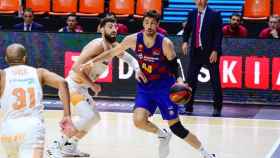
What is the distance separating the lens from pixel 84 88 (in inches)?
318

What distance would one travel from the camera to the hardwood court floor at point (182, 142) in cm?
835

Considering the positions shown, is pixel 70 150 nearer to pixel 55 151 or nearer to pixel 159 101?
pixel 55 151

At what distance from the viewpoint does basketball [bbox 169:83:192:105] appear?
23.7 feet

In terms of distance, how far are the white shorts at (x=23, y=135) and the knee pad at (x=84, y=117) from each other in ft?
7.60

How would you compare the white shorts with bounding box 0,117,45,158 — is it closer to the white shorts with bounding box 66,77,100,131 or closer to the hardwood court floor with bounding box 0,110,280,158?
the white shorts with bounding box 66,77,100,131

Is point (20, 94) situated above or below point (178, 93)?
above

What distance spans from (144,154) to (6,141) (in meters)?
2.96

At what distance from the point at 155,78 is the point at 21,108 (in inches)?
89.6

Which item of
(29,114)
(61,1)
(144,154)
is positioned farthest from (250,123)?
(61,1)

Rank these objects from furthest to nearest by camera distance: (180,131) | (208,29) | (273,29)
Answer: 1. (273,29)
2. (208,29)
3. (180,131)

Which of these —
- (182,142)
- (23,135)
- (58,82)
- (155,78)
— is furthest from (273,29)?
(23,135)

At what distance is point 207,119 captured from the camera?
11.0 m

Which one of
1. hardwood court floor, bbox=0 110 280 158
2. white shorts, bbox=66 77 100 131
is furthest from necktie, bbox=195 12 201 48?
white shorts, bbox=66 77 100 131

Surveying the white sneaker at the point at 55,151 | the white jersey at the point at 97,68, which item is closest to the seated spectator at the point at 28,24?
the white jersey at the point at 97,68
